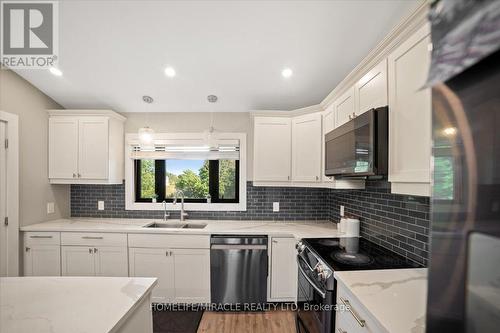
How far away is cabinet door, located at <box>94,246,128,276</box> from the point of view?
2.43 m

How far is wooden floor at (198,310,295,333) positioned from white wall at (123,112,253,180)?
5.20ft

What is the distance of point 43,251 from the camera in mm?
2465

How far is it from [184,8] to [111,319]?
1993 mm

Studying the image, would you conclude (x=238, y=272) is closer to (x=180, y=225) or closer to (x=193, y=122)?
(x=180, y=225)

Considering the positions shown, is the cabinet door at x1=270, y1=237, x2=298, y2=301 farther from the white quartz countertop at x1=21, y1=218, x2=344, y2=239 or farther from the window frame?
the window frame

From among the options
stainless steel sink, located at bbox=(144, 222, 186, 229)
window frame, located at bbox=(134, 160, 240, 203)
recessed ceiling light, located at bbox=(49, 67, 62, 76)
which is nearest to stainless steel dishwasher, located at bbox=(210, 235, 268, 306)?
stainless steel sink, located at bbox=(144, 222, 186, 229)

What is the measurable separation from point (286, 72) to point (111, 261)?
2792 mm

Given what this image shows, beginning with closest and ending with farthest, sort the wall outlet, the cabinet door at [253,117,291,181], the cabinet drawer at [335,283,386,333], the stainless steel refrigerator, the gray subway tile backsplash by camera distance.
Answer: the stainless steel refrigerator, the cabinet drawer at [335,283,386,333], the cabinet door at [253,117,291,181], the wall outlet, the gray subway tile backsplash

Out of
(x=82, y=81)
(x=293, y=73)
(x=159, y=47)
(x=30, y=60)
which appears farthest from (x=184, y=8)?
(x=30, y=60)

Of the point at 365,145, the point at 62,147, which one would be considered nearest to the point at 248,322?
the point at 365,145

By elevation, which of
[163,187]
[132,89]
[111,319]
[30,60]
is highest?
[30,60]

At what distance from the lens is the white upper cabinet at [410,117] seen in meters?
1.04

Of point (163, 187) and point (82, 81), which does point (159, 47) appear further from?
point (163, 187)

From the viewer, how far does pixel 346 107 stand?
1.86 m
